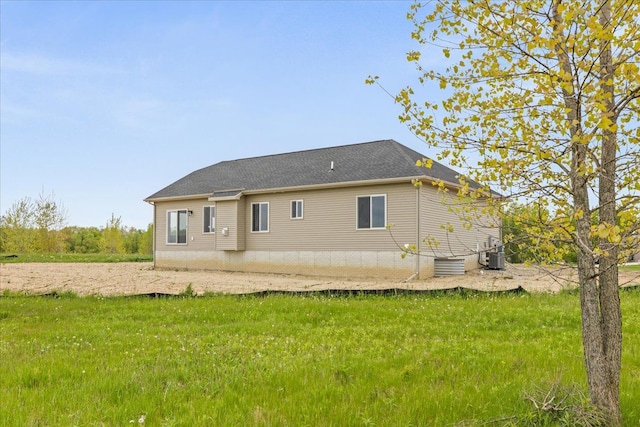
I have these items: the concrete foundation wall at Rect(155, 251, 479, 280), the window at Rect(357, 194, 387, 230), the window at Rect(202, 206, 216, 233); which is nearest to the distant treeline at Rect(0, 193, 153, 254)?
the concrete foundation wall at Rect(155, 251, 479, 280)

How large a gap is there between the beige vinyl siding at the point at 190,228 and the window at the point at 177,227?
8.2 inches

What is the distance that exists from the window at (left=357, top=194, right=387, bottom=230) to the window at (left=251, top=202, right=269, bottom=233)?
192 inches

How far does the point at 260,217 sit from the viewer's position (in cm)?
2145

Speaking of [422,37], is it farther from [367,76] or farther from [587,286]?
[587,286]

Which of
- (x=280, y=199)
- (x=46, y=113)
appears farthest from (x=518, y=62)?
(x=46, y=113)

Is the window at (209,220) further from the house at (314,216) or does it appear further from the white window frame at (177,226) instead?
the white window frame at (177,226)

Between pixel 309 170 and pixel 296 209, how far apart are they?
214 cm

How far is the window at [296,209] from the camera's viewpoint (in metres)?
20.0

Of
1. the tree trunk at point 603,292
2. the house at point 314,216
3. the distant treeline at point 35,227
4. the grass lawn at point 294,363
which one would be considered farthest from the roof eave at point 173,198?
the distant treeline at point 35,227

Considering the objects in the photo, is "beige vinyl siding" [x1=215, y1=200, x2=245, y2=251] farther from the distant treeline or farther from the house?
the distant treeline

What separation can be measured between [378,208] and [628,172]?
46.9 feet

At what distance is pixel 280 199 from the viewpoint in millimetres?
20703

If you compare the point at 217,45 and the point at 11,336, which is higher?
the point at 217,45

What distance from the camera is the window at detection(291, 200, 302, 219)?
20031 millimetres
